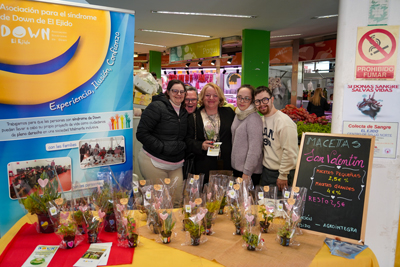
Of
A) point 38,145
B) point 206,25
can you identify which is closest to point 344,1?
point 38,145

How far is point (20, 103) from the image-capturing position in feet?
7.50

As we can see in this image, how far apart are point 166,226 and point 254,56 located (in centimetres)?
704

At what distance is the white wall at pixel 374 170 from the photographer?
2430mm

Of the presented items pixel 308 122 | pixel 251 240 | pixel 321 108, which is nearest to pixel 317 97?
pixel 321 108

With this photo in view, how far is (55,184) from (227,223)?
3.91ft

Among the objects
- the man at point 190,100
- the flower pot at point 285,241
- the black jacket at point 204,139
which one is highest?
the man at point 190,100

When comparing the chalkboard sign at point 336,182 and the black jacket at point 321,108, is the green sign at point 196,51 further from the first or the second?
the chalkboard sign at point 336,182

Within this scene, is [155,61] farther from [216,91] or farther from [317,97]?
[216,91]

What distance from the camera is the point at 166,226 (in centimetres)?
170

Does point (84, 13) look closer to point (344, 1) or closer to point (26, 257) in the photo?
point (26, 257)

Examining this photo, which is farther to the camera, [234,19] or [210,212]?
[234,19]

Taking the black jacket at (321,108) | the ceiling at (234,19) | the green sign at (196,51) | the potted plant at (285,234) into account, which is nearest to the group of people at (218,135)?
the potted plant at (285,234)

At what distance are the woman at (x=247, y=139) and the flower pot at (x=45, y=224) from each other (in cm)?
172

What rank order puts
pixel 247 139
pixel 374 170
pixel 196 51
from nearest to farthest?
pixel 374 170 < pixel 247 139 < pixel 196 51
